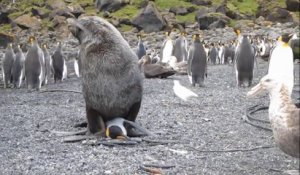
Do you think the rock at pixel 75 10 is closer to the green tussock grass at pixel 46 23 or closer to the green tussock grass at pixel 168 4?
the green tussock grass at pixel 46 23

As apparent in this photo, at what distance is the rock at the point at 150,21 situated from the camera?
1593 inches

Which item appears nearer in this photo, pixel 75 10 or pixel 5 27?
pixel 5 27

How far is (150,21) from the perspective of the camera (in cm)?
4094

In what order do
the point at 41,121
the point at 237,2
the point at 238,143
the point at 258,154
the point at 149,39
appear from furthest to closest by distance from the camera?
the point at 237,2
the point at 149,39
the point at 41,121
the point at 238,143
the point at 258,154

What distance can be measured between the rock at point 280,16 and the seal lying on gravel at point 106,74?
41.0 m

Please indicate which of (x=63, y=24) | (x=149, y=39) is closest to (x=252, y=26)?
(x=149, y=39)

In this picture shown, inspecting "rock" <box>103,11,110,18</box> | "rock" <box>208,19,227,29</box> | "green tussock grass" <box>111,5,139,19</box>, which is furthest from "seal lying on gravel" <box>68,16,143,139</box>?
"rock" <box>103,11,110,18</box>

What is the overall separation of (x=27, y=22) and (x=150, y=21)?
36.6ft

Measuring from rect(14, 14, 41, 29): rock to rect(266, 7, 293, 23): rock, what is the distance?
68.1ft

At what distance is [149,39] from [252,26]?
10.7 meters

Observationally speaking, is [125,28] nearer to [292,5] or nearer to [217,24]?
[217,24]

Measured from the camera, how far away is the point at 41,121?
7.32 metres

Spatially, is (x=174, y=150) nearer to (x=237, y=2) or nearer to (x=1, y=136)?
(x=1, y=136)

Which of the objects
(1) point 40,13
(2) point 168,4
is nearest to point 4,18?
(1) point 40,13
